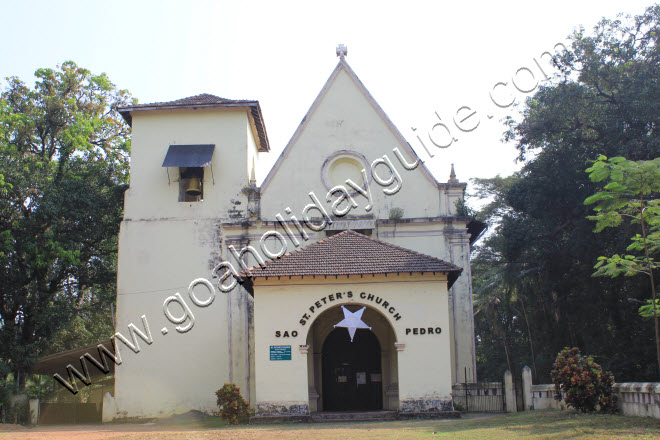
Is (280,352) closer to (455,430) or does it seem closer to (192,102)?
(455,430)

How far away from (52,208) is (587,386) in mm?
22013

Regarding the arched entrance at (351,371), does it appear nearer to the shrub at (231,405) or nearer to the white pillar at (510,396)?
the shrub at (231,405)

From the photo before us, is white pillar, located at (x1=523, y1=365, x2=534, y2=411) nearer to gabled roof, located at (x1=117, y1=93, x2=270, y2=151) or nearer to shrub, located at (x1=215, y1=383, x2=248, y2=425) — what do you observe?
shrub, located at (x1=215, y1=383, x2=248, y2=425)

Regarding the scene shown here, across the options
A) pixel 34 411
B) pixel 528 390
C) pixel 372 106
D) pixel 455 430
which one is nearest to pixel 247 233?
pixel 372 106

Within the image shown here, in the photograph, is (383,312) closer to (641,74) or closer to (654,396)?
(654,396)

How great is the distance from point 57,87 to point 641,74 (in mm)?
26553

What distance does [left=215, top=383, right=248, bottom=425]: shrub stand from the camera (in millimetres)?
19500

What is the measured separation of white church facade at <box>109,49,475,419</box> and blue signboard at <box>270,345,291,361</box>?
2.59 metres

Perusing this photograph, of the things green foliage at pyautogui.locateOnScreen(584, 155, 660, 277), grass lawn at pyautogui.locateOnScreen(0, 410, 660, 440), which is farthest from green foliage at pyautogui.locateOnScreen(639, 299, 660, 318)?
grass lawn at pyautogui.locateOnScreen(0, 410, 660, 440)

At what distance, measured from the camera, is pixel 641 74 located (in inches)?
1025

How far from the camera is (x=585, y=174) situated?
26.8 metres

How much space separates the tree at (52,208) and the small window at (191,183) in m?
4.64

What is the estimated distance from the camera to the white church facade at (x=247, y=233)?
2283 centimetres

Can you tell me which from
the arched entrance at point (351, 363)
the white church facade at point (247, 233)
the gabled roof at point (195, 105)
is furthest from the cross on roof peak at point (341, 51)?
the arched entrance at point (351, 363)
